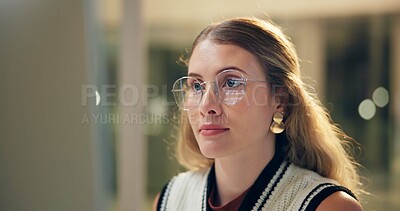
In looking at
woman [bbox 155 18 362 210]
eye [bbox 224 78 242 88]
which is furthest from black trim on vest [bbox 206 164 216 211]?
eye [bbox 224 78 242 88]

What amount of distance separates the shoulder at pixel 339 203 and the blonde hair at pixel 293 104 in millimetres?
177

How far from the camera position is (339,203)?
1.27 m

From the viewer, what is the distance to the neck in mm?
1433

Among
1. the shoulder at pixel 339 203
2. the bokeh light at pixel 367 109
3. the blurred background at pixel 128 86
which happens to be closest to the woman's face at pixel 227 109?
the shoulder at pixel 339 203

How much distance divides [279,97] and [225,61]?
20 centimetres

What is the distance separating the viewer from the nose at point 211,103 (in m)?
1.35

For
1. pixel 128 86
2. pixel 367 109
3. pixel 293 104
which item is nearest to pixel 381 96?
pixel 367 109

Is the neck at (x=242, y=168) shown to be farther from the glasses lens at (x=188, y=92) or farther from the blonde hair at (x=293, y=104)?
the glasses lens at (x=188, y=92)

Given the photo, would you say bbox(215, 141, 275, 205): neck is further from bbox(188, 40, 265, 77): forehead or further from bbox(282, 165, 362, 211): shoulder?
bbox(188, 40, 265, 77): forehead

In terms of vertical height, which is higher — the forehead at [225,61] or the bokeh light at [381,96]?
the forehead at [225,61]

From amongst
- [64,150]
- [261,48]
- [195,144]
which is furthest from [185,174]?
[64,150]

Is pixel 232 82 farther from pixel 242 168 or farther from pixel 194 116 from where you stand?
pixel 242 168

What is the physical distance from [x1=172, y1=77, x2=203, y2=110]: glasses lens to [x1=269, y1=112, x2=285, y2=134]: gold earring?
0.74 feet

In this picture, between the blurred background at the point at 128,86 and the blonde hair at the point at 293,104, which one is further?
the blurred background at the point at 128,86
